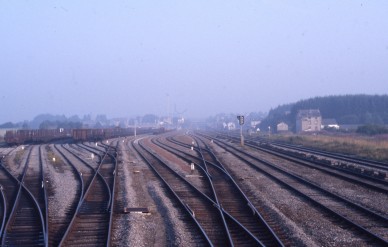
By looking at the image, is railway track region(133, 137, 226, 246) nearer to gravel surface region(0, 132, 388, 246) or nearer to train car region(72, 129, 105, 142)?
gravel surface region(0, 132, 388, 246)

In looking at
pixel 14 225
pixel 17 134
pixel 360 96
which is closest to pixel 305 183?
pixel 14 225

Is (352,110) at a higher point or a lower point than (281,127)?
higher

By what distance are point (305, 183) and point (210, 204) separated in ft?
18.0

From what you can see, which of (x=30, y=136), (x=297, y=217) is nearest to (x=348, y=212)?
(x=297, y=217)

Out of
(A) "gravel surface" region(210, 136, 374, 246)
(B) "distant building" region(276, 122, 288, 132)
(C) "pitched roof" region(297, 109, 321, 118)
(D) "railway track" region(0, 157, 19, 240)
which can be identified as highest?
(C) "pitched roof" region(297, 109, 321, 118)

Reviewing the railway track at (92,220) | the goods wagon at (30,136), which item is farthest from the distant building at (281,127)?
the railway track at (92,220)

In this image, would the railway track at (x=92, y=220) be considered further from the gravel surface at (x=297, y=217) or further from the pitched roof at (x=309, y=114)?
the pitched roof at (x=309, y=114)

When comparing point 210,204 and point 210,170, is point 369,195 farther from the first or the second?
point 210,170

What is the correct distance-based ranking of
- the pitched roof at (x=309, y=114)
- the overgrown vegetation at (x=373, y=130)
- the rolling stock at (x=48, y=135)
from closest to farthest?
the rolling stock at (x=48, y=135)
the overgrown vegetation at (x=373, y=130)
the pitched roof at (x=309, y=114)

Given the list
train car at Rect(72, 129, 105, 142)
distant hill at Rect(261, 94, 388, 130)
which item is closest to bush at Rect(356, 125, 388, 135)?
train car at Rect(72, 129, 105, 142)

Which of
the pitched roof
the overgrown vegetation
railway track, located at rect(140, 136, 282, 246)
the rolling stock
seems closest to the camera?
railway track, located at rect(140, 136, 282, 246)

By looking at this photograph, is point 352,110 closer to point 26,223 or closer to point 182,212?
point 182,212

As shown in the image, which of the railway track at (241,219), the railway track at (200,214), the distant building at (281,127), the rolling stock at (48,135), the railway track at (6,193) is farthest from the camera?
the distant building at (281,127)

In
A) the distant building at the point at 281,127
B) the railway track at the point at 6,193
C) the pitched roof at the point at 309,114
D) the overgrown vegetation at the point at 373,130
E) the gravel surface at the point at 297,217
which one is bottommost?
the gravel surface at the point at 297,217
